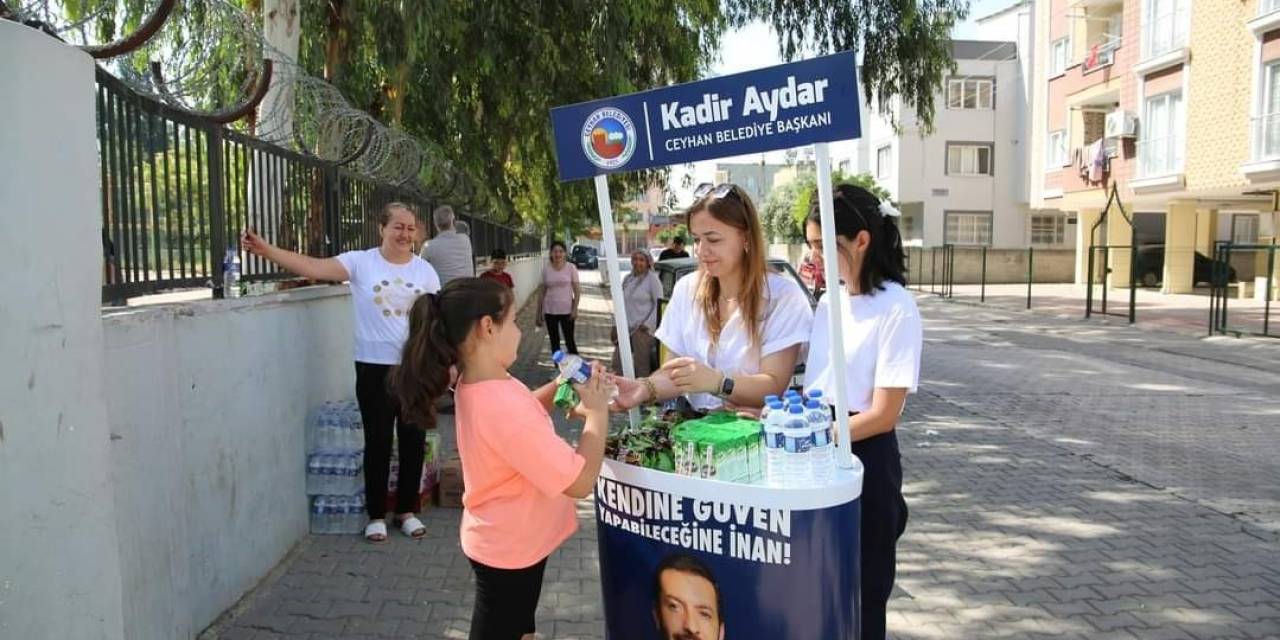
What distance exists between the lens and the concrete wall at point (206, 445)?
3.14 metres

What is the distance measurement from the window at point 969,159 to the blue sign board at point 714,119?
4143 cm

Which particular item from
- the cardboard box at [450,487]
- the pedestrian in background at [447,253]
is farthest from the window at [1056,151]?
the cardboard box at [450,487]

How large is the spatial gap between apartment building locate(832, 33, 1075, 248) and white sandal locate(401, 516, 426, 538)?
37871 millimetres

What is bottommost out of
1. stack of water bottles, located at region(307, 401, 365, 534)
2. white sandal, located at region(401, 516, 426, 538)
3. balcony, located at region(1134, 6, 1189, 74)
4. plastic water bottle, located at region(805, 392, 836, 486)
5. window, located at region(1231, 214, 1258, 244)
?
white sandal, located at region(401, 516, 426, 538)

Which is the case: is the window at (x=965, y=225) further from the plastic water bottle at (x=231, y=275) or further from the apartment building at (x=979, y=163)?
the plastic water bottle at (x=231, y=275)

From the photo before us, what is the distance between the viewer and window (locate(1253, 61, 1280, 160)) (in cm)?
2002

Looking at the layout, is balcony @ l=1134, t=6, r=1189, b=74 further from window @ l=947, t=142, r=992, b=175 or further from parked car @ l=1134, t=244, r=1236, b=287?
window @ l=947, t=142, r=992, b=175

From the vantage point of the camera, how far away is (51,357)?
2445mm

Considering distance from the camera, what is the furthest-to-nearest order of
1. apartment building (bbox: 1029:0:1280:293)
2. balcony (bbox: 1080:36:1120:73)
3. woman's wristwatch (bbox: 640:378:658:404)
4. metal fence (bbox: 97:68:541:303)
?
balcony (bbox: 1080:36:1120:73)
apartment building (bbox: 1029:0:1280:293)
metal fence (bbox: 97:68:541:303)
woman's wristwatch (bbox: 640:378:658:404)

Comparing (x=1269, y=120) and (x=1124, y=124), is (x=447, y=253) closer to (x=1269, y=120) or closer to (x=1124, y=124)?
(x=1269, y=120)

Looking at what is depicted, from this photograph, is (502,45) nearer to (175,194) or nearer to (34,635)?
(175,194)

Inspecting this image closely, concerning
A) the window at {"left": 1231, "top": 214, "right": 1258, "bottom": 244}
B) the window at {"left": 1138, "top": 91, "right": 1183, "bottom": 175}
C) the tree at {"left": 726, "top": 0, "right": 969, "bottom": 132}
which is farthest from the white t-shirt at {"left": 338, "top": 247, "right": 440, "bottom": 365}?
the window at {"left": 1231, "top": 214, "right": 1258, "bottom": 244}

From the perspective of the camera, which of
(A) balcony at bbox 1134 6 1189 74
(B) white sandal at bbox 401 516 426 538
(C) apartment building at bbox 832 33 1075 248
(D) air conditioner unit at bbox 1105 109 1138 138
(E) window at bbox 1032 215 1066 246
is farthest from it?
(E) window at bbox 1032 215 1066 246

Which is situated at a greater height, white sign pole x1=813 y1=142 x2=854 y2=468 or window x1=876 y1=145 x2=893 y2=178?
window x1=876 y1=145 x2=893 y2=178
